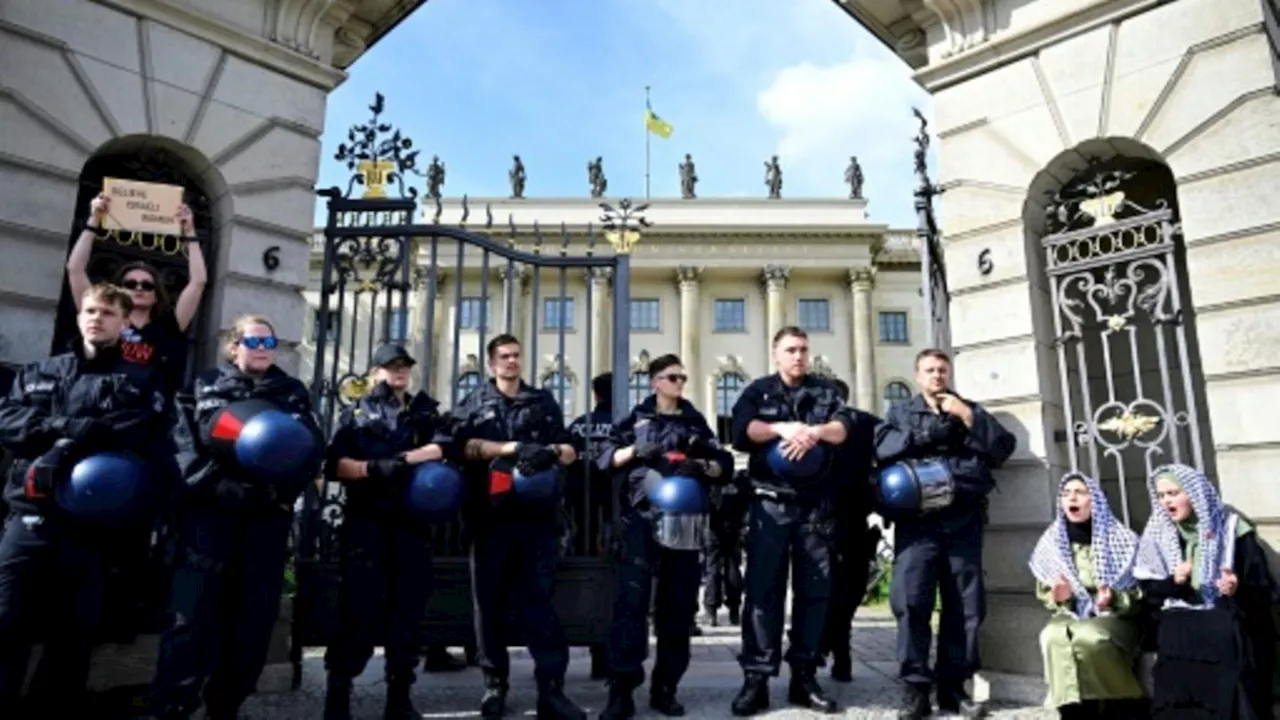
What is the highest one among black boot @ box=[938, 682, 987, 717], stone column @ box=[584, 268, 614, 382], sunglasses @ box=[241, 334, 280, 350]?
stone column @ box=[584, 268, 614, 382]

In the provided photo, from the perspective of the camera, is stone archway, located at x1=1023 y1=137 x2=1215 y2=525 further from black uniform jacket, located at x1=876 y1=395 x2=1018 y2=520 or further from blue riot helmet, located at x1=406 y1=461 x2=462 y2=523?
blue riot helmet, located at x1=406 y1=461 x2=462 y2=523

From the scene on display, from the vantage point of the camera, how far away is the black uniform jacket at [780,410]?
5.27 meters

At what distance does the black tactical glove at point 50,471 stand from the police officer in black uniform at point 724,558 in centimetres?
491

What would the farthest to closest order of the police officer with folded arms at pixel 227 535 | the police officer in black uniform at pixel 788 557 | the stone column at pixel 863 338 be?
the stone column at pixel 863 338, the police officer in black uniform at pixel 788 557, the police officer with folded arms at pixel 227 535

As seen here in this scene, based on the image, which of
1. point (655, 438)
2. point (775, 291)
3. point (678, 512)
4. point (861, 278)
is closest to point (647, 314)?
point (775, 291)

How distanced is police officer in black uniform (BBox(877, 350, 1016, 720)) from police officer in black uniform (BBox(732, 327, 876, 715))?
42 centimetres

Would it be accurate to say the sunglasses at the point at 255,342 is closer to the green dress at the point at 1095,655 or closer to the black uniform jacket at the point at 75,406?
the black uniform jacket at the point at 75,406

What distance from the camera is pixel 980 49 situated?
21.2 ft

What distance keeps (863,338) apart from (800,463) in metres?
37.6

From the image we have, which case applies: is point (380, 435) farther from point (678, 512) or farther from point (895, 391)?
point (895, 391)

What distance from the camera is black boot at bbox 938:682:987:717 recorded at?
5070 mm

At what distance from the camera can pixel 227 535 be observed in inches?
171

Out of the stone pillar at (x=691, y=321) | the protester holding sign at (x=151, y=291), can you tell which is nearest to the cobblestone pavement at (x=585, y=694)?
the protester holding sign at (x=151, y=291)

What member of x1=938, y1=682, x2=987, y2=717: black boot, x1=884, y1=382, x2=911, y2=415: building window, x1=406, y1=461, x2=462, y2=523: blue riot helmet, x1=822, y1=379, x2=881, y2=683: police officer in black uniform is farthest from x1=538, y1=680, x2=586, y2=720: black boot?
x1=884, y1=382, x2=911, y2=415: building window
